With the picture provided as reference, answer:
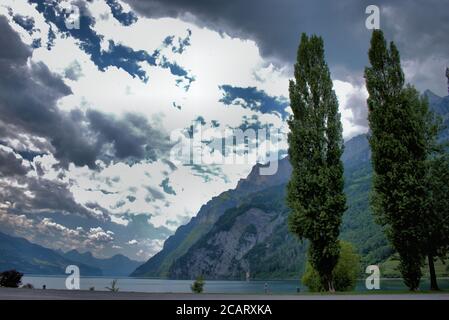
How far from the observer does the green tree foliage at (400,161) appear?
105ft

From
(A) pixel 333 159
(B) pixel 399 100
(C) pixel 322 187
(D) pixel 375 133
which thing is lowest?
(C) pixel 322 187

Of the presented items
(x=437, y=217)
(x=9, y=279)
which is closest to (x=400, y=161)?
(x=437, y=217)

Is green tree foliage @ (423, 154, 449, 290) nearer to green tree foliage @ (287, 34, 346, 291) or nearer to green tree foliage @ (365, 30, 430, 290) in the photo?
green tree foliage @ (365, 30, 430, 290)

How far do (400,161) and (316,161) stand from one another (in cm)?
638

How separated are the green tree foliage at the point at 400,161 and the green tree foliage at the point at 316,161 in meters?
3.28

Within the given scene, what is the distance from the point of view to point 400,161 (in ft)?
108

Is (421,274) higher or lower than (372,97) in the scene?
lower

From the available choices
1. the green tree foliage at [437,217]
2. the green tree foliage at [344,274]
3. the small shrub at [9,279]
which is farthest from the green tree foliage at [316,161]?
the green tree foliage at [344,274]

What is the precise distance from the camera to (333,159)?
1341 inches

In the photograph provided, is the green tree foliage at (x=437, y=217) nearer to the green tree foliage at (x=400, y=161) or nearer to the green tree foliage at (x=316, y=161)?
the green tree foliage at (x=400, y=161)
